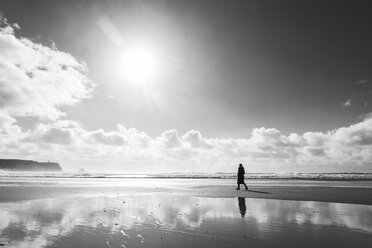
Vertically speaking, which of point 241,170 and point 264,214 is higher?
point 241,170

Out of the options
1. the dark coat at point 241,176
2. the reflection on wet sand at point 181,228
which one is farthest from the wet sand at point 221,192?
the reflection on wet sand at point 181,228

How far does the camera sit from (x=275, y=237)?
10.8 meters

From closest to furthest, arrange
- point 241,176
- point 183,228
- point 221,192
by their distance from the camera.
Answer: point 183,228, point 221,192, point 241,176

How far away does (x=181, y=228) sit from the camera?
1253 centimetres

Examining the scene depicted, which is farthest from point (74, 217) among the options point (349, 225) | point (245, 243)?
point (349, 225)

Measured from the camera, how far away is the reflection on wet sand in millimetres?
10023

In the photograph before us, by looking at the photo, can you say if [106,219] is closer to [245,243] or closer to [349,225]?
[245,243]

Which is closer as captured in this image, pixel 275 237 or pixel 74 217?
pixel 275 237

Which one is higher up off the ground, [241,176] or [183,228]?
[241,176]

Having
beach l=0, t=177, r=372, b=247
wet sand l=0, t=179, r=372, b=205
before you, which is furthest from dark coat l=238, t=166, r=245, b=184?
beach l=0, t=177, r=372, b=247

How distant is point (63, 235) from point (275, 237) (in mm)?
7799

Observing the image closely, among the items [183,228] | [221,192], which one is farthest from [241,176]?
[183,228]

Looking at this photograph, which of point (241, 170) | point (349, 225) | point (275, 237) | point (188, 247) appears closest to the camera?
point (188, 247)

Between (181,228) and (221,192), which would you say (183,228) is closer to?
(181,228)
